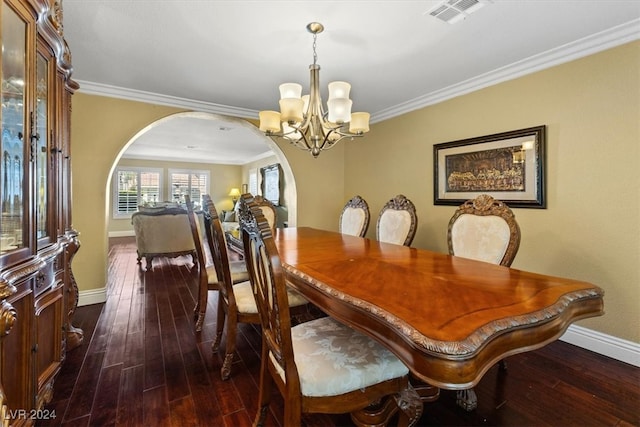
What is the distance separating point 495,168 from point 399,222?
1.10 meters

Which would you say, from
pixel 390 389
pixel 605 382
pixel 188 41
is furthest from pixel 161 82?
pixel 605 382

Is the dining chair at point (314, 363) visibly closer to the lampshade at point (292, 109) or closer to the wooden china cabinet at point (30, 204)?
the wooden china cabinet at point (30, 204)

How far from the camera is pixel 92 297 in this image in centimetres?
312

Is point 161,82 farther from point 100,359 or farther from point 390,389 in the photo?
point 390,389

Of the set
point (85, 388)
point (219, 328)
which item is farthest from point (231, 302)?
point (85, 388)

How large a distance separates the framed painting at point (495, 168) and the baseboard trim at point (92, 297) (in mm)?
3847

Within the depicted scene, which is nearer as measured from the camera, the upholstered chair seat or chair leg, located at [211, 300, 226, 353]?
the upholstered chair seat

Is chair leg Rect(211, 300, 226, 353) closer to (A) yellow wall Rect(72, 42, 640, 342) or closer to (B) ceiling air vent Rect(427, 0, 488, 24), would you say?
(A) yellow wall Rect(72, 42, 640, 342)

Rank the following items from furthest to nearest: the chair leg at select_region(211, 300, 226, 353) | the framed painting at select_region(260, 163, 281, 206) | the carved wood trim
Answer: the framed painting at select_region(260, 163, 281, 206) → the chair leg at select_region(211, 300, 226, 353) → the carved wood trim

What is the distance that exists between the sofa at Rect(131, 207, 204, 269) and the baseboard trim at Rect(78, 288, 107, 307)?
1.44m

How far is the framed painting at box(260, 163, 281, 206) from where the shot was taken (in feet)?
24.2

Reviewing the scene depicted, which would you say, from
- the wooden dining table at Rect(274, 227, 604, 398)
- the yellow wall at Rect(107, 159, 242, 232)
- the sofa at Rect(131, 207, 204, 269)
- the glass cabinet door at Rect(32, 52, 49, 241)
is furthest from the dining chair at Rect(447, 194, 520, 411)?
the yellow wall at Rect(107, 159, 242, 232)

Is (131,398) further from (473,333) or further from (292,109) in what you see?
(292,109)

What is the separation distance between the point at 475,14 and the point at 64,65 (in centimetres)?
255
